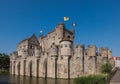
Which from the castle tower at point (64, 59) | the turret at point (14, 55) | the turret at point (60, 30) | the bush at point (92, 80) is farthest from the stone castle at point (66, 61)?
the bush at point (92, 80)

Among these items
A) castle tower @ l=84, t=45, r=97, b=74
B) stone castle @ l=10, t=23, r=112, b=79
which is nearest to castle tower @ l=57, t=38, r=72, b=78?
stone castle @ l=10, t=23, r=112, b=79

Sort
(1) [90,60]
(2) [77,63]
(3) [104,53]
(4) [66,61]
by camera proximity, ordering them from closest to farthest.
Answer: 1. (1) [90,60]
2. (3) [104,53]
3. (2) [77,63]
4. (4) [66,61]

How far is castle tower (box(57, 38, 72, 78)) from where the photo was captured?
5291 centimetres

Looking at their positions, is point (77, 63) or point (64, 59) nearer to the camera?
point (77, 63)

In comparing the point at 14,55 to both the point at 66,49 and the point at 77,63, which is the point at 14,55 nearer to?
the point at 66,49

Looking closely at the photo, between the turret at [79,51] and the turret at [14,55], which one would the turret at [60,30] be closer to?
the turret at [14,55]

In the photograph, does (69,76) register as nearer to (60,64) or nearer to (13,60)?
(60,64)

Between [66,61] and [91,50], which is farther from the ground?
[91,50]

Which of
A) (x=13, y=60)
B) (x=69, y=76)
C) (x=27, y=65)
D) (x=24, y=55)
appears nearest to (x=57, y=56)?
(x=69, y=76)

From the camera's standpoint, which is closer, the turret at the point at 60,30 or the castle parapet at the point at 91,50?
the castle parapet at the point at 91,50

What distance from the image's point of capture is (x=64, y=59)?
5366 cm

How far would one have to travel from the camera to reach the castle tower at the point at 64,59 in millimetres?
52906

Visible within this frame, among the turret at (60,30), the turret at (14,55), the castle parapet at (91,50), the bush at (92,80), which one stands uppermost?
the turret at (60,30)

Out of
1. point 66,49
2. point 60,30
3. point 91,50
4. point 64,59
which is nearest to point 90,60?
point 91,50
